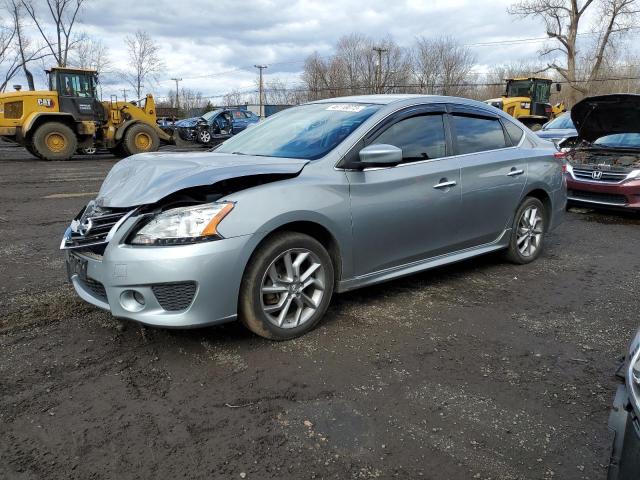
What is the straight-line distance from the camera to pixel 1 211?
8.12 m

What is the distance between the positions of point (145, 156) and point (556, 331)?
326cm

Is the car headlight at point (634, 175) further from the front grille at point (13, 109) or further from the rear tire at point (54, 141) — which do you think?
the front grille at point (13, 109)

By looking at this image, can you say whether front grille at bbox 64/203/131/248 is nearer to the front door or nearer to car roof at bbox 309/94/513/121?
the front door

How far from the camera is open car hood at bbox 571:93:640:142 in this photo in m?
7.59

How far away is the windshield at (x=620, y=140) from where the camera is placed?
8.62 metres

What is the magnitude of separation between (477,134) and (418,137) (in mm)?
862

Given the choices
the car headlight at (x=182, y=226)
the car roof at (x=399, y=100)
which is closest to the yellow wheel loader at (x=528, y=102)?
the car roof at (x=399, y=100)

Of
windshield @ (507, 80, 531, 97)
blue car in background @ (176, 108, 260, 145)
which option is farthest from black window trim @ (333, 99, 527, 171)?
windshield @ (507, 80, 531, 97)

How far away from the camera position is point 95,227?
325 centimetres

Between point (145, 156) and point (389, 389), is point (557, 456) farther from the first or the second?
point (145, 156)

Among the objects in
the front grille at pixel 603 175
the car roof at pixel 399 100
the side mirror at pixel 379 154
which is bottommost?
the front grille at pixel 603 175

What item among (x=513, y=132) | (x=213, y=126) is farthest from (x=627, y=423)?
(x=213, y=126)

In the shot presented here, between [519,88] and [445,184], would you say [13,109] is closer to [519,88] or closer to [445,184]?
[445,184]

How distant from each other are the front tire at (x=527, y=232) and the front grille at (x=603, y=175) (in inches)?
125
